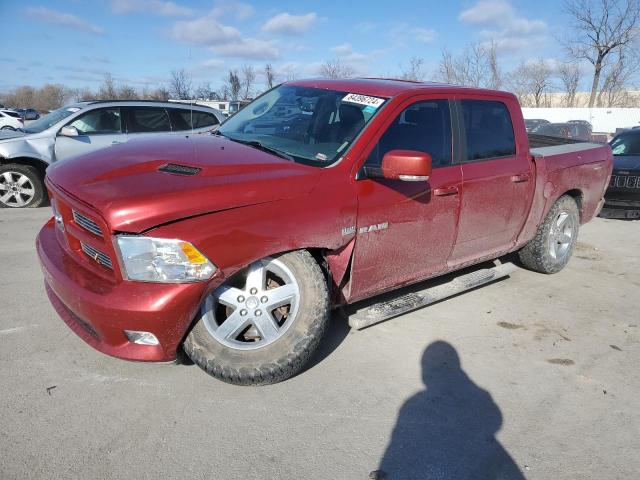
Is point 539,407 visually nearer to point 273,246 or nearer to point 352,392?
point 352,392

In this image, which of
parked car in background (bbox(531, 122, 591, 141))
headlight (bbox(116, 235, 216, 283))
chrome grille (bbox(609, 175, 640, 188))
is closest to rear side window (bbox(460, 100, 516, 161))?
headlight (bbox(116, 235, 216, 283))

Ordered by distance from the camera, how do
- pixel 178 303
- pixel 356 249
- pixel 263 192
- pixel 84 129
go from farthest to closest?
pixel 84 129 → pixel 356 249 → pixel 263 192 → pixel 178 303

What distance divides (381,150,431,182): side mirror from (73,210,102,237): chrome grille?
1.71 m

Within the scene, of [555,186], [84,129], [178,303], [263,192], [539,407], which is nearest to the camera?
[178,303]

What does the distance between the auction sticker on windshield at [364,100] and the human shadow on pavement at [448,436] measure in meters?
1.87

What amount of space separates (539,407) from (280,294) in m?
1.71

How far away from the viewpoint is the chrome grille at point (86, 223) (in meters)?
2.57

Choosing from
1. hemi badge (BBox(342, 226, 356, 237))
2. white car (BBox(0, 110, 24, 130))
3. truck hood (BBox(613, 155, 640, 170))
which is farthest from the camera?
white car (BBox(0, 110, 24, 130))

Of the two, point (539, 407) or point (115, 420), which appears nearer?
point (115, 420)

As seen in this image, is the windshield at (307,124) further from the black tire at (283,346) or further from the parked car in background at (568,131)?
the parked car in background at (568,131)

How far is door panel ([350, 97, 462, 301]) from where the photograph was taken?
3.15 meters

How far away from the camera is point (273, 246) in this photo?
Answer: 269 centimetres

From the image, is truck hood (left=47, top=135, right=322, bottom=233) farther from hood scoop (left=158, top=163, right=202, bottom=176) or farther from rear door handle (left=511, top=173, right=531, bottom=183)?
rear door handle (left=511, top=173, right=531, bottom=183)

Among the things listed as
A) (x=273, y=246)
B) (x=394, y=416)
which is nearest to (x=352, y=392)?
(x=394, y=416)
